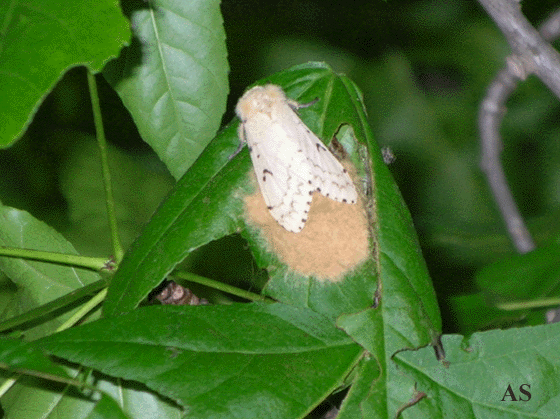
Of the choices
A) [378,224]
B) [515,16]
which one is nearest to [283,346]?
[378,224]

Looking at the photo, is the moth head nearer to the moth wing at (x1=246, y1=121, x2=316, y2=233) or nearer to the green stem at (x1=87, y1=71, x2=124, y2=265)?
the moth wing at (x1=246, y1=121, x2=316, y2=233)

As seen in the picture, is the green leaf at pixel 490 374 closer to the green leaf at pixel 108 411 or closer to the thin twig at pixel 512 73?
the green leaf at pixel 108 411

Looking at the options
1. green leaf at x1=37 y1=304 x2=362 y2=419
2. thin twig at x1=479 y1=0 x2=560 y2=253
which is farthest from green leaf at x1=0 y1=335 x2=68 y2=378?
thin twig at x1=479 y1=0 x2=560 y2=253

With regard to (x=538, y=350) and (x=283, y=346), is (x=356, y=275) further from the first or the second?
(x=538, y=350)

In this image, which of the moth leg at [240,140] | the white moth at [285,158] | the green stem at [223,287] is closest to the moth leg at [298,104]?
the white moth at [285,158]

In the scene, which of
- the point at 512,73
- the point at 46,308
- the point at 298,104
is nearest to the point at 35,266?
the point at 46,308

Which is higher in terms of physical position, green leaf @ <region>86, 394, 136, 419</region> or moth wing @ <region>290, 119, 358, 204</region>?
moth wing @ <region>290, 119, 358, 204</region>
